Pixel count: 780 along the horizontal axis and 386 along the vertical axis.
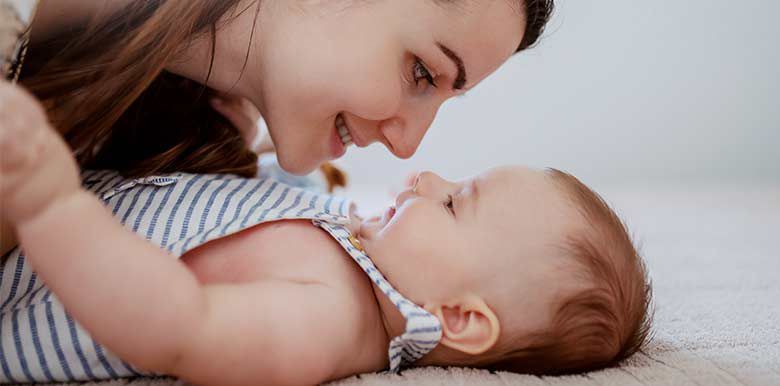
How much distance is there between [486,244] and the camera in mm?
782

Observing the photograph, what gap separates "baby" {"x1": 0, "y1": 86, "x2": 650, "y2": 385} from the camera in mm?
579

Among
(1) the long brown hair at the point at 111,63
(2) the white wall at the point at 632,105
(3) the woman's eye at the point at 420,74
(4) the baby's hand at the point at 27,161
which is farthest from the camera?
(2) the white wall at the point at 632,105

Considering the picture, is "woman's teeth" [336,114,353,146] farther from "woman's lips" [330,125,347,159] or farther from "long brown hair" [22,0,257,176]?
"long brown hair" [22,0,257,176]

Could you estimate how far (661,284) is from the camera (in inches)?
44.0

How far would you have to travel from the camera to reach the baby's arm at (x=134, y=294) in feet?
1.72

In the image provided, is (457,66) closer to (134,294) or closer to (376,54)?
(376,54)

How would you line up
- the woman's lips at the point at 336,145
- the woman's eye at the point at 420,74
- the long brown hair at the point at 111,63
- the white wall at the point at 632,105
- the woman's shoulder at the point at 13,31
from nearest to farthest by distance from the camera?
1. the woman's shoulder at the point at 13,31
2. the long brown hair at the point at 111,63
3. the woman's eye at the point at 420,74
4. the woman's lips at the point at 336,145
5. the white wall at the point at 632,105

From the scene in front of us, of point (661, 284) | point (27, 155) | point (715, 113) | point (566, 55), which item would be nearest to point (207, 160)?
point (27, 155)

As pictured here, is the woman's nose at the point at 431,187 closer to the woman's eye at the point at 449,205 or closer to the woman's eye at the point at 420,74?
the woman's eye at the point at 449,205

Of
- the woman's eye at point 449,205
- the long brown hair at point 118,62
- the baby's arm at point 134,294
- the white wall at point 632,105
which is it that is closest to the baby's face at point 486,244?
the woman's eye at point 449,205

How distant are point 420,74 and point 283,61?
179 millimetres

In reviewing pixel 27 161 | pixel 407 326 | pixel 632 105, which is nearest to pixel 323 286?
pixel 407 326

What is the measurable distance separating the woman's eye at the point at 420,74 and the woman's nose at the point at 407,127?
0.13ft

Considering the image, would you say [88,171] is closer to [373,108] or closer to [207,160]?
[207,160]
